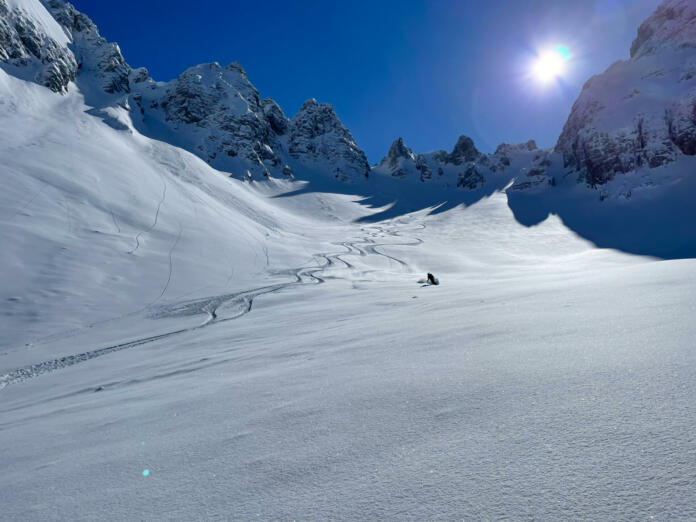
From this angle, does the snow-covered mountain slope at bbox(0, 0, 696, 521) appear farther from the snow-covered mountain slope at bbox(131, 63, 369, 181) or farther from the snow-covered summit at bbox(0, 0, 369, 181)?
the snow-covered mountain slope at bbox(131, 63, 369, 181)

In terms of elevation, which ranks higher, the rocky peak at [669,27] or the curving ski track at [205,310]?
the rocky peak at [669,27]

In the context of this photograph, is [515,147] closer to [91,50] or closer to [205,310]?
[91,50]

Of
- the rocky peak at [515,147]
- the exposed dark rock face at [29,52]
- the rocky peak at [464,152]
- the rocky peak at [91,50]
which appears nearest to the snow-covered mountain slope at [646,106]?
the rocky peak at [515,147]

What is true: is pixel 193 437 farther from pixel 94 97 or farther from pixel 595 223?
pixel 94 97

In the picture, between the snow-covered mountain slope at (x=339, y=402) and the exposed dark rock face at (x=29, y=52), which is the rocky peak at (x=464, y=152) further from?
the snow-covered mountain slope at (x=339, y=402)

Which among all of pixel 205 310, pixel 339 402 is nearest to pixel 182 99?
pixel 205 310

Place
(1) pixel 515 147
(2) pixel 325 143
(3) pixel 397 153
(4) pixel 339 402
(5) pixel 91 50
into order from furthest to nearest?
(1) pixel 515 147 → (3) pixel 397 153 → (2) pixel 325 143 → (5) pixel 91 50 → (4) pixel 339 402

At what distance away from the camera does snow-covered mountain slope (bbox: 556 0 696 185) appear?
39.4 meters

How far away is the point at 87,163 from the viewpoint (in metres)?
21.1

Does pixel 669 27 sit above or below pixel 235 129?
above

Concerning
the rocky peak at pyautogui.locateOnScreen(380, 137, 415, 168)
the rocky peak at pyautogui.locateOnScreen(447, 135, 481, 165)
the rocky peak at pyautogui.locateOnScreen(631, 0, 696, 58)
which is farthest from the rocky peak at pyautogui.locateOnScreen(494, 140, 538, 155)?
the rocky peak at pyautogui.locateOnScreen(631, 0, 696, 58)

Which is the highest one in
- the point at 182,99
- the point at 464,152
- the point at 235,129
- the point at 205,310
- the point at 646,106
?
the point at 464,152

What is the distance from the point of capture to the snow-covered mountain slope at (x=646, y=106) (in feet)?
129

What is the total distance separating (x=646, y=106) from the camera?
41.9 meters
